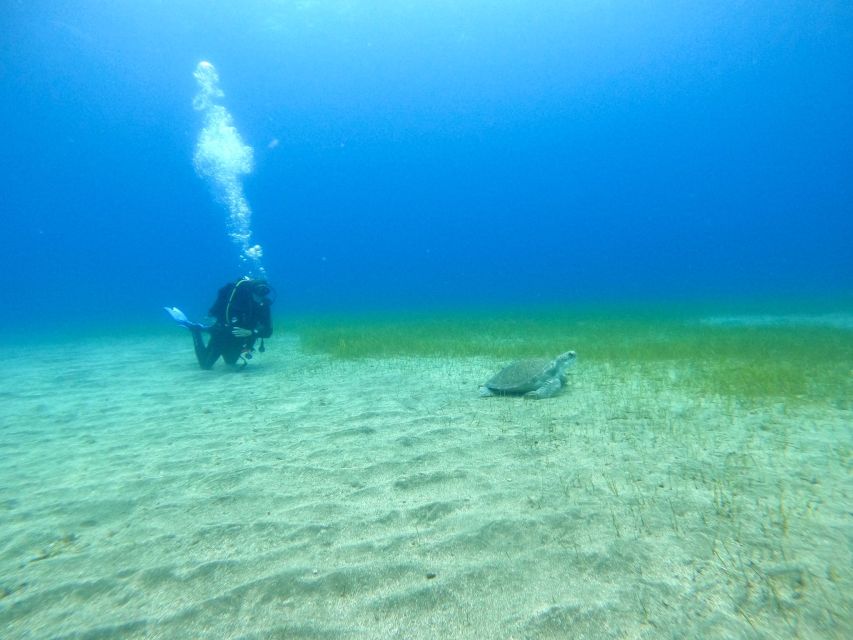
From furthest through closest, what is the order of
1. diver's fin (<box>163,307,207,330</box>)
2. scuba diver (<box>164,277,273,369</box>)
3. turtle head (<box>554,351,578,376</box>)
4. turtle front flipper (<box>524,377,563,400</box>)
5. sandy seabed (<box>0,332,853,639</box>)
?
diver's fin (<box>163,307,207,330</box>), scuba diver (<box>164,277,273,369</box>), turtle head (<box>554,351,578,376</box>), turtle front flipper (<box>524,377,563,400</box>), sandy seabed (<box>0,332,853,639</box>)

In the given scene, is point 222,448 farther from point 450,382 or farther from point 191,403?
point 450,382

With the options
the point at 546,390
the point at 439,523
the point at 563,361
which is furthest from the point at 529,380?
the point at 439,523

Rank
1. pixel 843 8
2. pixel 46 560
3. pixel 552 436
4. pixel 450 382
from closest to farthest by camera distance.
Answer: pixel 46 560, pixel 552 436, pixel 450 382, pixel 843 8

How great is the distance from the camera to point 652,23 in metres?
79.8

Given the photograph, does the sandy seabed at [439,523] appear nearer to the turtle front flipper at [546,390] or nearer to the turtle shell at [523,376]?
the turtle front flipper at [546,390]

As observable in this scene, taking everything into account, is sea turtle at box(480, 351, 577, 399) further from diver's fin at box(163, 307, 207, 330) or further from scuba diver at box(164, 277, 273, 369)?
diver's fin at box(163, 307, 207, 330)

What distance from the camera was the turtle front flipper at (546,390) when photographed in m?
6.40

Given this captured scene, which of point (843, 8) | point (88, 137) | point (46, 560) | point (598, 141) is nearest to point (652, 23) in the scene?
point (843, 8)

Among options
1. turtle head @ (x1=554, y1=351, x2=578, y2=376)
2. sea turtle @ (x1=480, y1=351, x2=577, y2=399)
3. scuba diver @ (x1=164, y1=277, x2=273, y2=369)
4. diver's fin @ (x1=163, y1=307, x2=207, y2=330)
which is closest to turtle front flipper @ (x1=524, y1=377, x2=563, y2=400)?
sea turtle @ (x1=480, y1=351, x2=577, y2=399)

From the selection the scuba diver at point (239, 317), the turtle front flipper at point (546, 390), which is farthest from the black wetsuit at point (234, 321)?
the turtle front flipper at point (546, 390)

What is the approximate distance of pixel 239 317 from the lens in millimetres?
9953

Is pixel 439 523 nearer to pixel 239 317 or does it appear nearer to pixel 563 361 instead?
pixel 563 361

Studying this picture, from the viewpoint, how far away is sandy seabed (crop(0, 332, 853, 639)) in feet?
7.20

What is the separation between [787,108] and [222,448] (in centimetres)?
14824
